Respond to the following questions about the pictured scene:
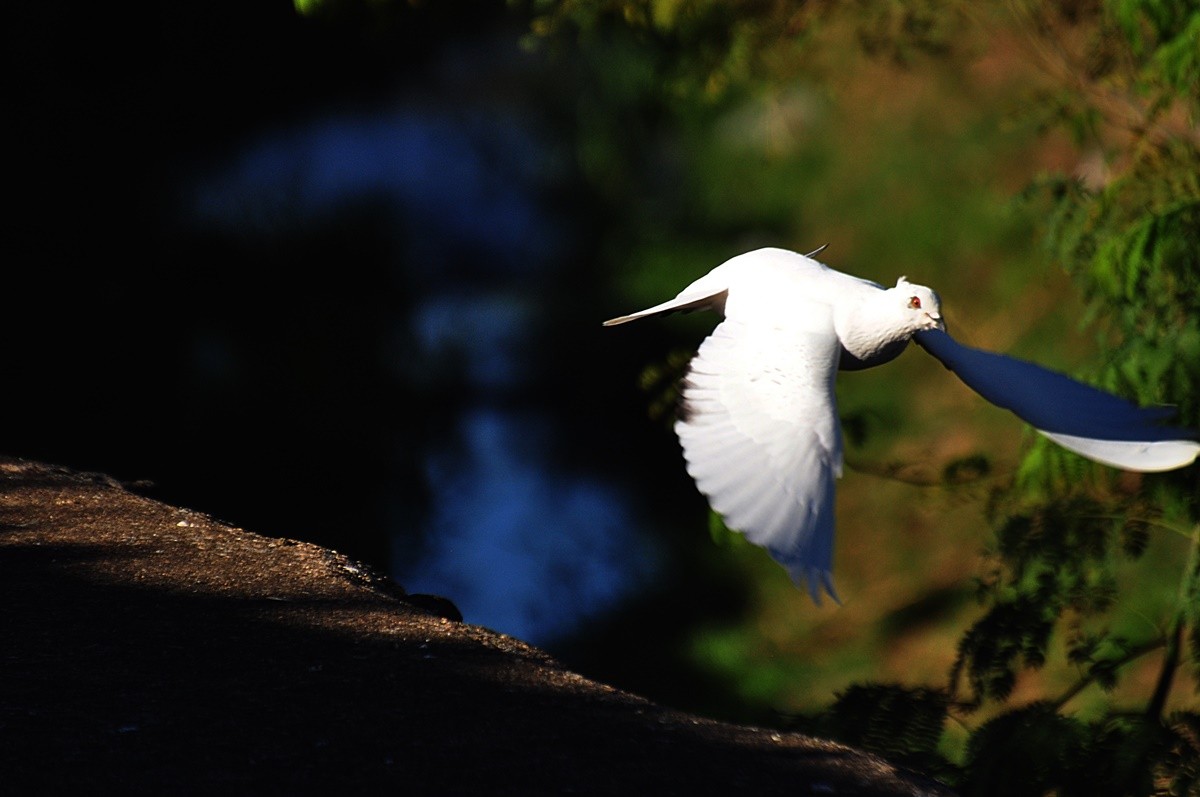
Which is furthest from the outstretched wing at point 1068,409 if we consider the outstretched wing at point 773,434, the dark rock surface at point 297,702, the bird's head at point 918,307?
the dark rock surface at point 297,702

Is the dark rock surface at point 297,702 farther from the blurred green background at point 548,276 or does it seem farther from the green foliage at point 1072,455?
the blurred green background at point 548,276

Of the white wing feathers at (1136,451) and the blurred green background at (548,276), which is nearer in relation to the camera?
the white wing feathers at (1136,451)

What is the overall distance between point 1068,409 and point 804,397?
782mm

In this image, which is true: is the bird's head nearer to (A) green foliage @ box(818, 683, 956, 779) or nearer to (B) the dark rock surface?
(B) the dark rock surface

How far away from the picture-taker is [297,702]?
232 cm

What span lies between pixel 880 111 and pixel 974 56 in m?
1.85

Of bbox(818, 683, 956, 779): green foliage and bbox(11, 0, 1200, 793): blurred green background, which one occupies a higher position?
bbox(11, 0, 1200, 793): blurred green background

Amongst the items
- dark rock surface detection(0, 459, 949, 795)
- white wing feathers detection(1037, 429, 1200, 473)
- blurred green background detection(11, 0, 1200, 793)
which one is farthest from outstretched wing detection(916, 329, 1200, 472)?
blurred green background detection(11, 0, 1200, 793)

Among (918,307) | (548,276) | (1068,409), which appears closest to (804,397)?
(918,307)

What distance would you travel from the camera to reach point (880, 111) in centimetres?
754

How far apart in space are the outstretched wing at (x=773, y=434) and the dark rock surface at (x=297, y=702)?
0.38 metres

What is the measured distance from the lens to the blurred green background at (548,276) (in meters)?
6.20

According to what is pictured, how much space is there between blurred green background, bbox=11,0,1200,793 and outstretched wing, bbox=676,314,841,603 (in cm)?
241

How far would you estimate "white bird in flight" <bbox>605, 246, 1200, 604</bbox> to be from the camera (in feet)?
7.62
